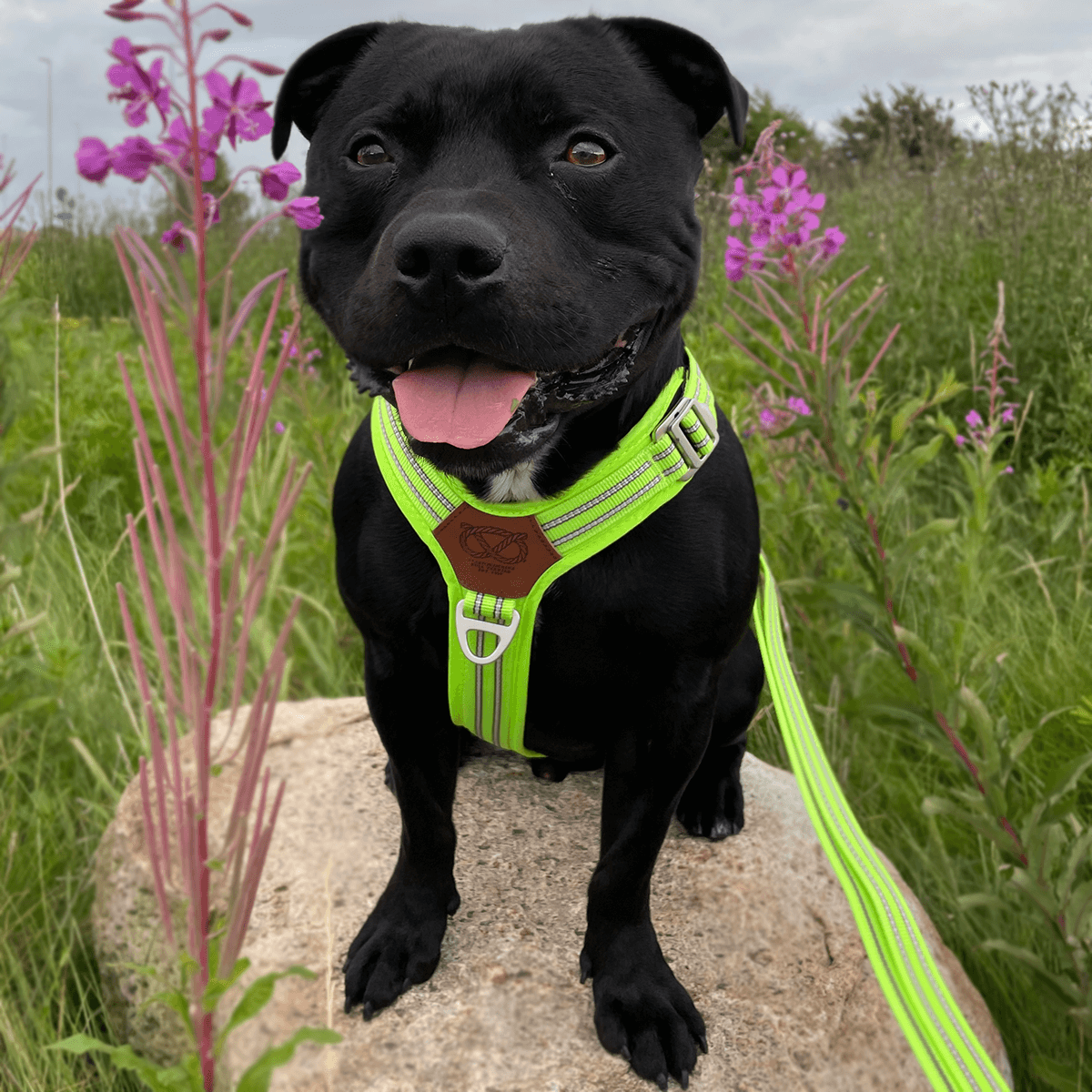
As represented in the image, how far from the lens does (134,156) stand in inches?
28.4

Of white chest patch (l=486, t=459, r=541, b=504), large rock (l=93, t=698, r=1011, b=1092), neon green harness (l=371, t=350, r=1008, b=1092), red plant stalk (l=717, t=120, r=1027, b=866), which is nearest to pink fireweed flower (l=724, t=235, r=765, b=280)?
red plant stalk (l=717, t=120, r=1027, b=866)

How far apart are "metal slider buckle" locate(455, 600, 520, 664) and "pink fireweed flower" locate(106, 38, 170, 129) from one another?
1105mm

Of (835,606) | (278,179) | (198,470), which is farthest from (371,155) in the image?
(835,606)

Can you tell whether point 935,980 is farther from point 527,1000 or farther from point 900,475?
point 900,475

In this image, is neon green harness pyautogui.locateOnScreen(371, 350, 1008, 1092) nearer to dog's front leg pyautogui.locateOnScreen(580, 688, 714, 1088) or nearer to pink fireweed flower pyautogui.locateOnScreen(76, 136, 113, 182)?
dog's front leg pyautogui.locateOnScreen(580, 688, 714, 1088)

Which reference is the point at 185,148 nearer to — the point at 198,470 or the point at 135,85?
the point at 135,85

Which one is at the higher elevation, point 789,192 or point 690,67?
point 690,67

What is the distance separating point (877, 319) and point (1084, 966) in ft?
13.0

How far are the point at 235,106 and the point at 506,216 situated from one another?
73 cm

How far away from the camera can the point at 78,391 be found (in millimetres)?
4352

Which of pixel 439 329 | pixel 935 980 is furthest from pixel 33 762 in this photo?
pixel 935 980

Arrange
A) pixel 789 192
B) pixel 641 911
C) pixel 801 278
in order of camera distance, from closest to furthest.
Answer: pixel 641 911 < pixel 801 278 < pixel 789 192

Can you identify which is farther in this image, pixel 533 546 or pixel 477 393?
pixel 533 546

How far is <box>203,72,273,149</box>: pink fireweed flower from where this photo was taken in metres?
0.73
